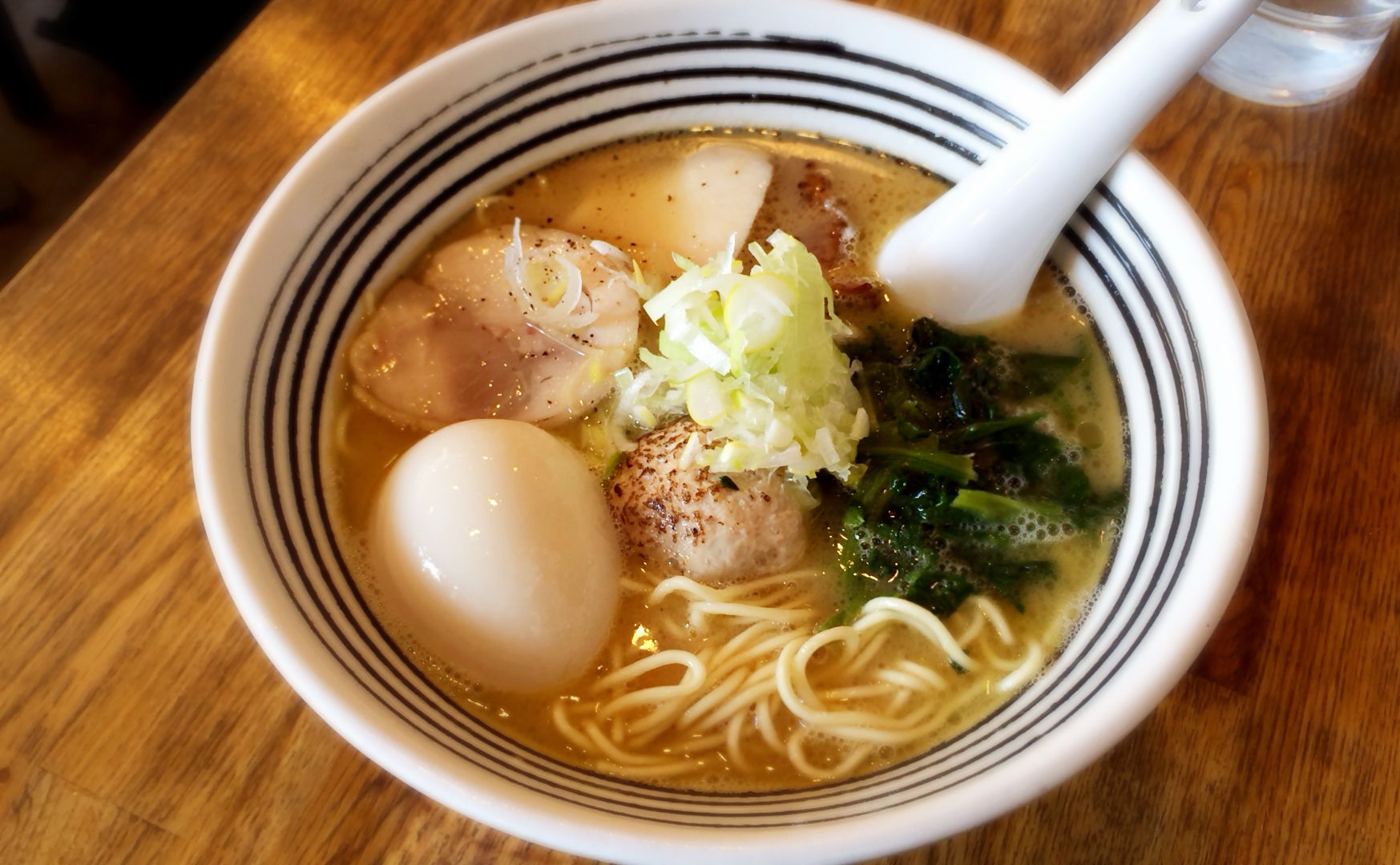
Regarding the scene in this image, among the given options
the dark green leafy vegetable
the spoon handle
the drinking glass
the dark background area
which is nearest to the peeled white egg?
the dark green leafy vegetable

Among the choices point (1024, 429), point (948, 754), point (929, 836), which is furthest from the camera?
point (1024, 429)

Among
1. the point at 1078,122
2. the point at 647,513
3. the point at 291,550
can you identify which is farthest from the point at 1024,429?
the point at 291,550

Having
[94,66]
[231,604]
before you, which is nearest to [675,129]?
[231,604]

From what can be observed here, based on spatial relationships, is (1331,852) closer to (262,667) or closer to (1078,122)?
(1078,122)

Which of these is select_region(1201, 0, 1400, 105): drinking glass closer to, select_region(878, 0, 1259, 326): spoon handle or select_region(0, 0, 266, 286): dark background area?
select_region(878, 0, 1259, 326): spoon handle

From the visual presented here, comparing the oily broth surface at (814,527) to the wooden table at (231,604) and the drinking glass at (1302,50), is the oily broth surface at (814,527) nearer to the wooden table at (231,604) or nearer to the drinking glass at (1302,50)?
the wooden table at (231,604)
